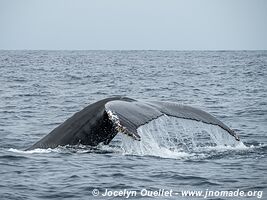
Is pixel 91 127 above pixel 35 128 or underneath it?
above

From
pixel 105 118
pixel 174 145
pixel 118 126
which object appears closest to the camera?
pixel 118 126

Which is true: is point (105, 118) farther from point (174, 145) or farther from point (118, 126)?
point (174, 145)

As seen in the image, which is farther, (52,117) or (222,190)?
(52,117)

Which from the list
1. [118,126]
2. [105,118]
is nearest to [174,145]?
[105,118]

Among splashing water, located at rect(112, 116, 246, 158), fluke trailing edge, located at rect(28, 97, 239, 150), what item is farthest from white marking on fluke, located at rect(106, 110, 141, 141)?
splashing water, located at rect(112, 116, 246, 158)

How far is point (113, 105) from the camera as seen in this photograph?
24.2 ft

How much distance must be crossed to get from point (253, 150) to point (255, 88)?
61.3 ft

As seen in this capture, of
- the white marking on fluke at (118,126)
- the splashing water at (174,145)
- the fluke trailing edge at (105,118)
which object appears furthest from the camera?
the splashing water at (174,145)

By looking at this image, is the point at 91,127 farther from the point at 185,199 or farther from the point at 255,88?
the point at 255,88

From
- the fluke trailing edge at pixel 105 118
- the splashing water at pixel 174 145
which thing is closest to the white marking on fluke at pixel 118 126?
the fluke trailing edge at pixel 105 118

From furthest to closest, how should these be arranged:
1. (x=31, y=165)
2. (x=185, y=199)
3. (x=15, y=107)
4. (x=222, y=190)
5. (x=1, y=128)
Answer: (x=15, y=107)
(x=1, y=128)
(x=31, y=165)
(x=222, y=190)
(x=185, y=199)

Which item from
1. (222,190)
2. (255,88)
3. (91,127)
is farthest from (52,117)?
(255,88)

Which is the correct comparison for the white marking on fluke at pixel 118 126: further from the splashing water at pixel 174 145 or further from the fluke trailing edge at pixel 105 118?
the splashing water at pixel 174 145

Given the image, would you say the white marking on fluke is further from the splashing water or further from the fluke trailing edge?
the splashing water
